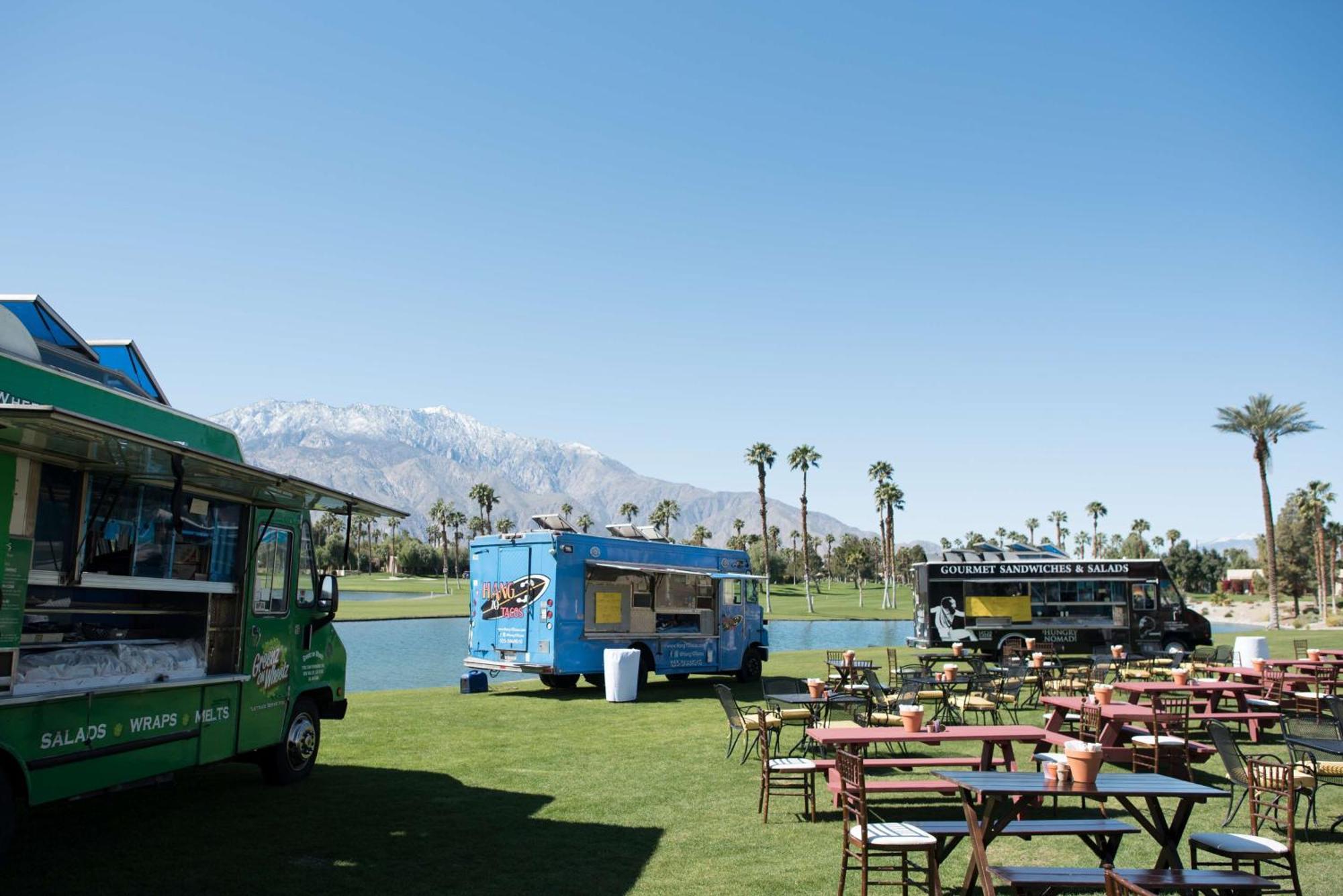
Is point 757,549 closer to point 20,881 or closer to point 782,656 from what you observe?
point 782,656

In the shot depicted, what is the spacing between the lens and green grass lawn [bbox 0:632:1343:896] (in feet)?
21.1

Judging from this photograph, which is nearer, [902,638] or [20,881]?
[20,881]

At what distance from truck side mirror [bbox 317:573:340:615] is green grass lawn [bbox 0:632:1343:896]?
5.65 ft

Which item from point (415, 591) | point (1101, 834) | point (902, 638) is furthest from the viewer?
point (415, 591)

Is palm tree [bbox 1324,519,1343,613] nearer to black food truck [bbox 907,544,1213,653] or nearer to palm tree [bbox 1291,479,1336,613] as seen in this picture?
palm tree [bbox 1291,479,1336,613]

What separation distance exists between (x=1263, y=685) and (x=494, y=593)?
485 inches

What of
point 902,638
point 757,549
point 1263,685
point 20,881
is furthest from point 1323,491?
point 20,881

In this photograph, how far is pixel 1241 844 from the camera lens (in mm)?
5754

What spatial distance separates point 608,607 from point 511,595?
1.87 m

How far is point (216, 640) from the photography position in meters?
8.59

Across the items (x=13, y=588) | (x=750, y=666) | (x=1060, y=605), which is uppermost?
(x=13, y=588)

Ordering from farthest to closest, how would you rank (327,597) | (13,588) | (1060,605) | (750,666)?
A: (1060,605)
(750,666)
(327,597)
(13,588)

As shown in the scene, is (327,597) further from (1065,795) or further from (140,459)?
(1065,795)

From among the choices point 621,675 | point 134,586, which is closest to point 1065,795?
point 134,586
